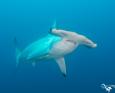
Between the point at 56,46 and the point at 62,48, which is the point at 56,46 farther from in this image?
the point at 62,48

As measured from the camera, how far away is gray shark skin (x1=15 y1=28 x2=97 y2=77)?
4.85m

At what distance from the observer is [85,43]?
486cm

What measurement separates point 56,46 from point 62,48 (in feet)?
0.42

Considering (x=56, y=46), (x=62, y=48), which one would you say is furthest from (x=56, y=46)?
(x=62, y=48)

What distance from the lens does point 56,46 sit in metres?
5.23

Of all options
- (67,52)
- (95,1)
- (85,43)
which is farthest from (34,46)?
(95,1)

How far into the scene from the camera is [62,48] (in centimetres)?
514

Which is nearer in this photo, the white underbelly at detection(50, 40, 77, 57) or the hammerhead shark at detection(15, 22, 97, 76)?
the hammerhead shark at detection(15, 22, 97, 76)

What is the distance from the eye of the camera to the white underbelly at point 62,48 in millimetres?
5008

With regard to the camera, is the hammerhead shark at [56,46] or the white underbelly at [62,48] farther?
the white underbelly at [62,48]

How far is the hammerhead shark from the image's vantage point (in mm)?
4840

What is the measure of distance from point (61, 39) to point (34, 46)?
0.91 m

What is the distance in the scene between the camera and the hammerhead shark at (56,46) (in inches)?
191

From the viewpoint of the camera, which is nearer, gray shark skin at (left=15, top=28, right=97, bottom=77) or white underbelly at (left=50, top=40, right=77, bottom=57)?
gray shark skin at (left=15, top=28, right=97, bottom=77)
